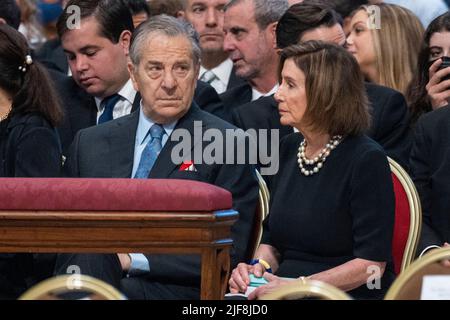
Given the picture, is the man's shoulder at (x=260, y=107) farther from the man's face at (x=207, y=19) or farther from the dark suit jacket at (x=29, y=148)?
the man's face at (x=207, y=19)

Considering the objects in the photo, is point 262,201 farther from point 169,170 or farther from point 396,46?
point 396,46

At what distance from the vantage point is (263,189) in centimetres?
407

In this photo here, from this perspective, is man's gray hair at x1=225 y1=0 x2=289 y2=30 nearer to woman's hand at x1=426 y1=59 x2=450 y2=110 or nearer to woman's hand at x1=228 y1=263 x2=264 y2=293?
woman's hand at x1=426 y1=59 x2=450 y2=110

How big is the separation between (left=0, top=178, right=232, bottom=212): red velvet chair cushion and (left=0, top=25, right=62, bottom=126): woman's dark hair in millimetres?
1283

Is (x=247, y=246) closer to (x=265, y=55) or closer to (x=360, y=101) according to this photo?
(x=360, y=101)

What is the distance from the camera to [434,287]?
7.97 feet

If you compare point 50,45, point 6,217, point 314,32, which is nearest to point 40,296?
point 6,217

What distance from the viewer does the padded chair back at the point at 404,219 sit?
12.5 feet

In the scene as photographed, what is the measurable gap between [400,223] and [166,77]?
108cm

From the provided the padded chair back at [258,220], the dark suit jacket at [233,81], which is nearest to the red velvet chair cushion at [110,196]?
the padded chair back at [258,220]

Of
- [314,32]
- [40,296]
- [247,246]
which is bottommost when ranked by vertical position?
[247,246]

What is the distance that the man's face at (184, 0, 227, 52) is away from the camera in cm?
636

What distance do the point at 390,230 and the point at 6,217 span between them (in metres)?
1.31

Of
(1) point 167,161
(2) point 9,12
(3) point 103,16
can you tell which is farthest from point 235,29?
(1) point 167,161
